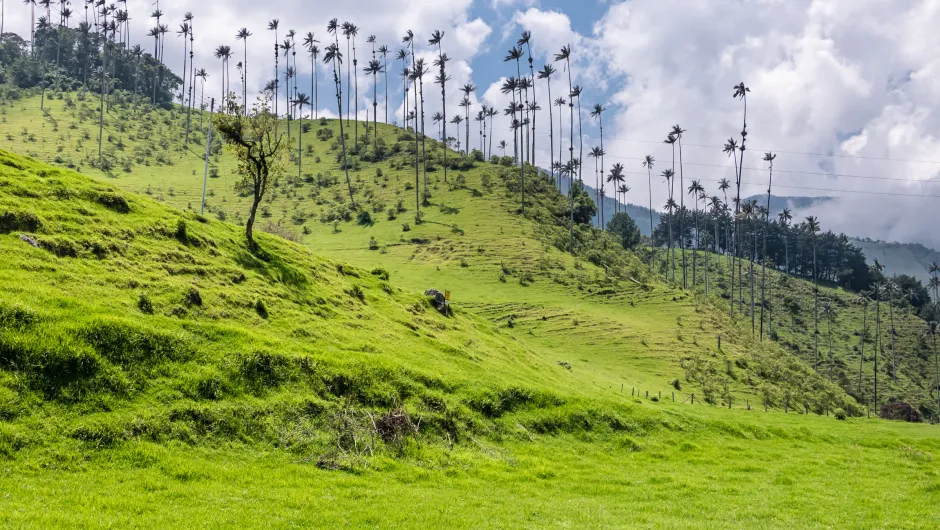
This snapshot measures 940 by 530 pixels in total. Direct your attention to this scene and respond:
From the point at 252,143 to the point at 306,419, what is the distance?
24571mm

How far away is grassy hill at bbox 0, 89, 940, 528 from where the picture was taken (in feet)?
53.1

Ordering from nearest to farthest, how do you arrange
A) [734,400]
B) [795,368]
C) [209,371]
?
[209,371]
[734,400]
[795,368]

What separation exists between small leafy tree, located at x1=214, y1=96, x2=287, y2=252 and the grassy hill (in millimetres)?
4130

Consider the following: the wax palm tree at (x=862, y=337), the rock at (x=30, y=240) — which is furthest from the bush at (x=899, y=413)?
the rock at (x=30, y=240)

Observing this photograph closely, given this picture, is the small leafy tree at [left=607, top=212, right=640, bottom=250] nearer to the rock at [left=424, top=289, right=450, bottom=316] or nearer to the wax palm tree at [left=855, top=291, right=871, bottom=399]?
the wax palm tree at [left=855, top=291, right=871, bottom=399]

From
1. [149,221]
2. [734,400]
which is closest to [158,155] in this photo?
[149,221]

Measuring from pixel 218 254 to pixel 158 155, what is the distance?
431ft

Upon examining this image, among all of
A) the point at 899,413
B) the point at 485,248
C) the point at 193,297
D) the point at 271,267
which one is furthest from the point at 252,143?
the point at 899,413

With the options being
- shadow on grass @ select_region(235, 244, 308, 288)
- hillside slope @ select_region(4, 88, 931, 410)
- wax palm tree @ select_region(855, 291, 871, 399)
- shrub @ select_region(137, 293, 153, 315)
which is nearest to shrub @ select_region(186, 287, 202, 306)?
shrub @ select_region(137, 293, 153, 315)

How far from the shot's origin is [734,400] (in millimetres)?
65188

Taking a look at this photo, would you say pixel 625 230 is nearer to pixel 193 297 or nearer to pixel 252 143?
pixel 252 143

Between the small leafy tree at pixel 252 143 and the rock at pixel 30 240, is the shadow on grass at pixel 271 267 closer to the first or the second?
the small leafy tree at pixel 252 143

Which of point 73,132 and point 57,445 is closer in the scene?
point 57,445

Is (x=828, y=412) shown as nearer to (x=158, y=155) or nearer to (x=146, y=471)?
(x=146, y=471)
